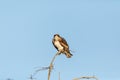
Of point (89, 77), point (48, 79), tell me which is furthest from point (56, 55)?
point (48, 79)

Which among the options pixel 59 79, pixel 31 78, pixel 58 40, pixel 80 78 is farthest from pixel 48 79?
pixel 58 40

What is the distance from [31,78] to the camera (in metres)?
5.49

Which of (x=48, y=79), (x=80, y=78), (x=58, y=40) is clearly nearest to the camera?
(x=48, y=79)

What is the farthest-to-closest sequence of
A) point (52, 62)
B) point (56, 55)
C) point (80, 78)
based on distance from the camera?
point (56, 55) < point (52, 62) < point (80, 78)

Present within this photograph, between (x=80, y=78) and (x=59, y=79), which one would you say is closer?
(x=59, y=79)

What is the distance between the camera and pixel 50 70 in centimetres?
505

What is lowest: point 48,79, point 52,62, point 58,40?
point 48,79

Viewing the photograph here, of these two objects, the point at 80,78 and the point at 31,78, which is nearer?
the point at 80,78

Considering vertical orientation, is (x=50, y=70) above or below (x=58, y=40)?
below

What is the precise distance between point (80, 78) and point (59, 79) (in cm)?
43

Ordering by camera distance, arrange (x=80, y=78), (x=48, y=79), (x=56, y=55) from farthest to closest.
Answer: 1. (x=56, y=55)
2. (x=80, y=78)
3. (x=48, y=79)

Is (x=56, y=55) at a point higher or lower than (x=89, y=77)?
higher

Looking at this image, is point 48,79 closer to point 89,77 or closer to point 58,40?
point 89,77

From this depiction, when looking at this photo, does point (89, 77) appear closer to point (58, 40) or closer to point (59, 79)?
point (59, 79)
